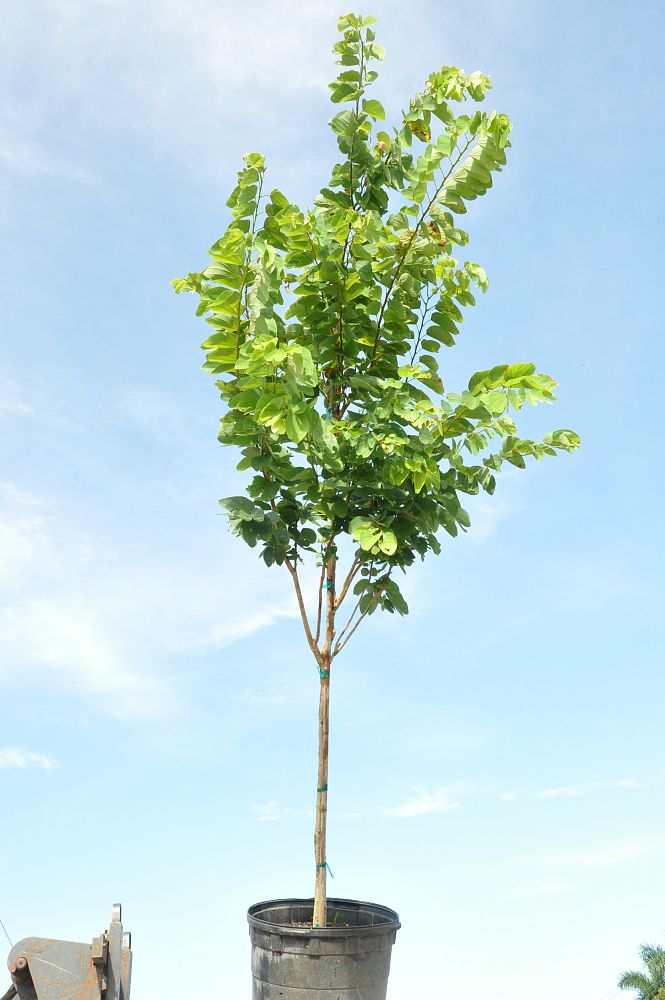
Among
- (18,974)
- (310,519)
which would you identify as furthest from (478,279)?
(18,974)

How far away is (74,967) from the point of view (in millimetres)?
2854

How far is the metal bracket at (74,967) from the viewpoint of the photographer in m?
2.83

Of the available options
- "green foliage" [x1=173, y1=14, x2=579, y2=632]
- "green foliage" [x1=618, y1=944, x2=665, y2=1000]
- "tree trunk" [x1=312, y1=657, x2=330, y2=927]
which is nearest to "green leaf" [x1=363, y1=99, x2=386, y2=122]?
"green foliage" [x1=173, y1=14, x2=579, y2=632]

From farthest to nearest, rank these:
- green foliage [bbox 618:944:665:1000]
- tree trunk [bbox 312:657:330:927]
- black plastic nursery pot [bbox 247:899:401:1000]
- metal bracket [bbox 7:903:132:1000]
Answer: green foliage [bbox 618:944:665:1000] < tree trunk [bbox 312:657:330:927] < black plastic nursery pot [bbox 247:899:401:1000] < metal bracket [bbox 7:903:132:1000]

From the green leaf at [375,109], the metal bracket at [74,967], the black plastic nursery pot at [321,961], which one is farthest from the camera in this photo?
the green leaf at [375,109]

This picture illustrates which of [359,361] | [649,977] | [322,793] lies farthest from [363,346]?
[649,977]

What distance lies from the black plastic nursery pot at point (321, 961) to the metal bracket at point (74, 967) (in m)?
0.74

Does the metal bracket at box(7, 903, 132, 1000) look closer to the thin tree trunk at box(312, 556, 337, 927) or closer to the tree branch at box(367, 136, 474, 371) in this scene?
the thin tree trunk at box(312, 556, 337, 927)

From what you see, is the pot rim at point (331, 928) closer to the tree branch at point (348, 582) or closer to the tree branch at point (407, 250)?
the tree branch at point (348, 582)

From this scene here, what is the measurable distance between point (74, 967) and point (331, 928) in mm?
1015

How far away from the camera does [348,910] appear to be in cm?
390

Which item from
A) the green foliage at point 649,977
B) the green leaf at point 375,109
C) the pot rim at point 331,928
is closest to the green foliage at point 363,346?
the green leaf at point 375,109

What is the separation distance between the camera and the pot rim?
3.35m

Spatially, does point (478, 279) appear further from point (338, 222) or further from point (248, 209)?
point (248, 209)
